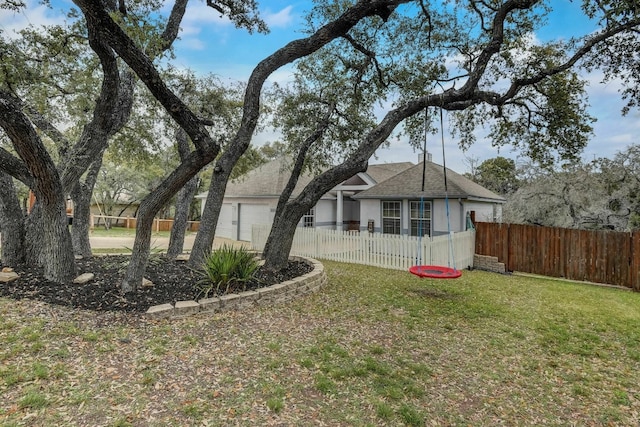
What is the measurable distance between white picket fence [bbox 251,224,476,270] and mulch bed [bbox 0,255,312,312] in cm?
438

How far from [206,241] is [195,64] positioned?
18.7 ft

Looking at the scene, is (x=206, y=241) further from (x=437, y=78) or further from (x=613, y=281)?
(x=613, y=281)

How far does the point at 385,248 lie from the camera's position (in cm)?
1012

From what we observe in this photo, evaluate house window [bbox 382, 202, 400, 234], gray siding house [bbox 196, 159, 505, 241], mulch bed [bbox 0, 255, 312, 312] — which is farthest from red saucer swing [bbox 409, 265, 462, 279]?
house window [bbox 382, 202, 400, 234]

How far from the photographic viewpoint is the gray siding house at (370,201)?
41.2ft

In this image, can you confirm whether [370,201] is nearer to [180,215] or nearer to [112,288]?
[180,215]

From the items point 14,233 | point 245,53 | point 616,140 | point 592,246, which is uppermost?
point 245,53

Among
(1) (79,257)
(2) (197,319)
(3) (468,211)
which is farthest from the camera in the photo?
(3) (468,211)

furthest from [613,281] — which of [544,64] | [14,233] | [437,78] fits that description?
[14,233]

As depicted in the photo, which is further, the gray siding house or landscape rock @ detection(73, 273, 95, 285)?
the gray siding house

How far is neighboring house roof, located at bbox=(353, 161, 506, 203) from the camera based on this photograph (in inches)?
472

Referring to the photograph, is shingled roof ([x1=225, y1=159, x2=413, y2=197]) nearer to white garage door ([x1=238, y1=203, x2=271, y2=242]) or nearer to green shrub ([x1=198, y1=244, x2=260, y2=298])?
white garage door ([x1=238, y1=203, x2=271, y2=242])

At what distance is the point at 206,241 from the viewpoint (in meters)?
6.70

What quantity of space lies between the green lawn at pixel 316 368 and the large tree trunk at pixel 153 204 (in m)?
0.99
